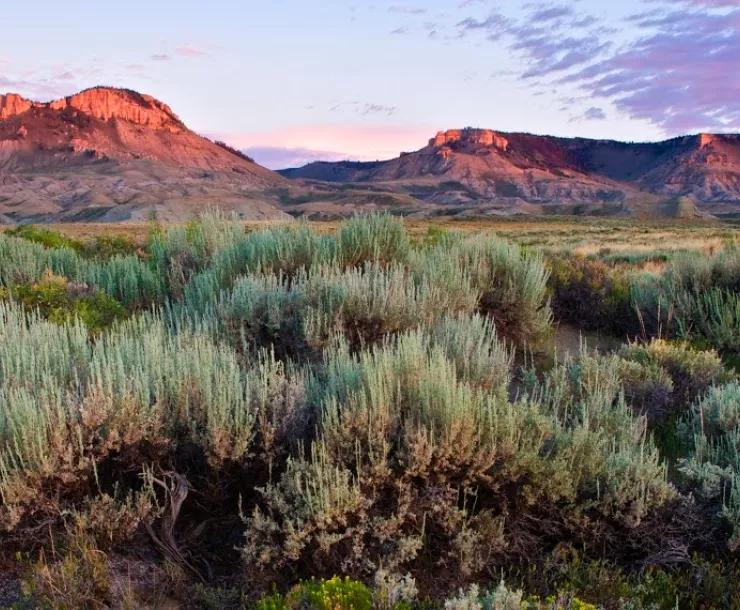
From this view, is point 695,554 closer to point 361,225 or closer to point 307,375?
point 307,375

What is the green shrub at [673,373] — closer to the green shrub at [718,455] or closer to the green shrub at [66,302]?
the green shrub at [718,455]

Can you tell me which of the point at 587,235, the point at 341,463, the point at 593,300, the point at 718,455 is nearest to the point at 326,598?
the point at 341,463

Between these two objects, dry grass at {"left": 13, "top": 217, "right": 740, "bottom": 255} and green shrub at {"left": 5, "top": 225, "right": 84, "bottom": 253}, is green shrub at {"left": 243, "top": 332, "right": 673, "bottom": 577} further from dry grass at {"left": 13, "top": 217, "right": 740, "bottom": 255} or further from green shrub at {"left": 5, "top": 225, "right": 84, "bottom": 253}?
green shrub at {"left": 5, "top": 225, "right": 84, "bottom": 253}

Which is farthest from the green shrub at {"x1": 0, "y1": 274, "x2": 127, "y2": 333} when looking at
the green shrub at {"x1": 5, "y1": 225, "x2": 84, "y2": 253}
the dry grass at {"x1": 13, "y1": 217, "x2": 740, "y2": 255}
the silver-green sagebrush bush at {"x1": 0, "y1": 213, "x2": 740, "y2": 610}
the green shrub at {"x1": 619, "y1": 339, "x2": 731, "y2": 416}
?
the dry grass at {"x1": 13, "y1": 217, "x2": 740, "y2": 255}

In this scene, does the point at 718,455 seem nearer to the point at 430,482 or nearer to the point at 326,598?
the point at 430,482

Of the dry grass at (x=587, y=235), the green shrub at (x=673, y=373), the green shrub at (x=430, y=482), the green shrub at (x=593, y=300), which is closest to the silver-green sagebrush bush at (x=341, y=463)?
the green shrub at (x=430, y=482)

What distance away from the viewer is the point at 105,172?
158000 mm

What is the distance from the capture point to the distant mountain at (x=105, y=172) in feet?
354

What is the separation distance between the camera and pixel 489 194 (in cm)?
18950

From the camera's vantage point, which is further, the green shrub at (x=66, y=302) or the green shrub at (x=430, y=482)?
the green shrub at (x=66, y=302)

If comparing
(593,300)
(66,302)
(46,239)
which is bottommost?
(593,300)

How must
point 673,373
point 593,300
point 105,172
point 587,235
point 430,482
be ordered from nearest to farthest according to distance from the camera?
point 430,482
point 673,373
point 593,300
point 587,235
point 105,172

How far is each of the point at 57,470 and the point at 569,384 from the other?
414 centimetres

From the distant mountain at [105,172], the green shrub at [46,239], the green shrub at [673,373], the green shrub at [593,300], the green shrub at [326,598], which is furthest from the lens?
the distant mountain at [105,172]
